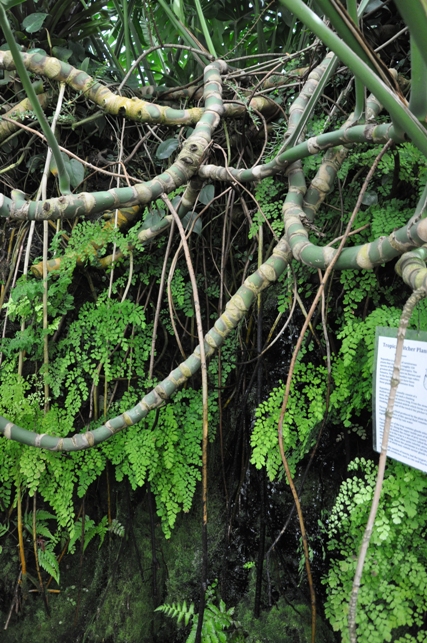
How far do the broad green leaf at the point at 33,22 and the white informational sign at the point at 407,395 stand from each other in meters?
1.77

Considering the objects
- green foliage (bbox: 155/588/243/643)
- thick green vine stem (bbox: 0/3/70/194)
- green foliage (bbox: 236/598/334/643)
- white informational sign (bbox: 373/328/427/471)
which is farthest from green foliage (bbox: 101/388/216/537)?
thick green vine stem (bbox: 0/3/70/194)

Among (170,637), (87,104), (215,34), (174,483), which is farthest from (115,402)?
(215,34)

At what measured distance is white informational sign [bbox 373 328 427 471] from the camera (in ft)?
3.60

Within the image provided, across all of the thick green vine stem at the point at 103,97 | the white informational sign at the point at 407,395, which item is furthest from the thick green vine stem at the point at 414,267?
the thick green vine stem at the point at 103,97

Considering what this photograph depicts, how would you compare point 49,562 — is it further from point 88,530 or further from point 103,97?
point 103,97

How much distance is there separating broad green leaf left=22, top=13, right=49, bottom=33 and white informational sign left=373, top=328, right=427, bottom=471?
177 cm

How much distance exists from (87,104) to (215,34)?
0.83 metres

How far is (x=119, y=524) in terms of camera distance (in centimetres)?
189

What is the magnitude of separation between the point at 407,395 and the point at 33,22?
77.1 inches

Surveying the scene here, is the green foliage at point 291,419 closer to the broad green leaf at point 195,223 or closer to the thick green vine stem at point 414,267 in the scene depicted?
the thick green vine stem at point 414,267

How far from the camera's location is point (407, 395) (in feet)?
3.67

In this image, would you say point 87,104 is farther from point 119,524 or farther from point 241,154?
point 119,524

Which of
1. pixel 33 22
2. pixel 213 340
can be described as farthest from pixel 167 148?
pixel 213 340

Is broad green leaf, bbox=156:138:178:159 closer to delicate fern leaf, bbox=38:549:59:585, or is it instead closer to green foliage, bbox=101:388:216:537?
green foliage, bbox=101:388:216:537
